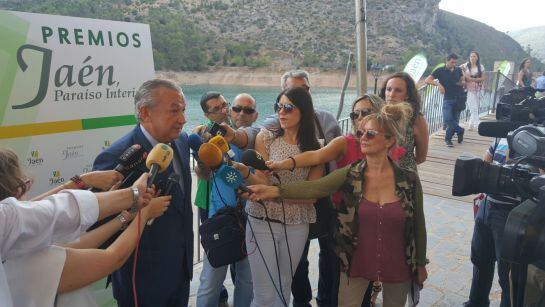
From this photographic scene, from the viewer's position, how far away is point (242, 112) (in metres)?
3.16

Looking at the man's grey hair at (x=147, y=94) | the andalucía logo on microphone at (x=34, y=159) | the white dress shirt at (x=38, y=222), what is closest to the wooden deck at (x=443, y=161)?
the man's grey hair at (x=147, y=94)

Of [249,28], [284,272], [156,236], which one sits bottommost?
[284,272]

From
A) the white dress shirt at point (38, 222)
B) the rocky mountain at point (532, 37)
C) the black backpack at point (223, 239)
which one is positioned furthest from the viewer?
the rocky mountain at point (532, 37)

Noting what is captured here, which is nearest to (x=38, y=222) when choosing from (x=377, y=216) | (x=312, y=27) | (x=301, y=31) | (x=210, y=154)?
(x=210, y=154)

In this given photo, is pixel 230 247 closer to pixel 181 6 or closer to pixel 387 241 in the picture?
pixel 387 241

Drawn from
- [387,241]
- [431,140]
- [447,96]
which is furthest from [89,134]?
[431,140]

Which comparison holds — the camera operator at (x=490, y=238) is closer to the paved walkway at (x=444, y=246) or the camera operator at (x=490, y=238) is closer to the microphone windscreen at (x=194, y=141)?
the paved walkway at (x=444, y=246)

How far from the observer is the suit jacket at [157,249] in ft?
6.35

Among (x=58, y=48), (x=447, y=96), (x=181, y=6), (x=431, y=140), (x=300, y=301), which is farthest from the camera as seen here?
(x=181, y=6)

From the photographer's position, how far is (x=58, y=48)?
7.63 ft

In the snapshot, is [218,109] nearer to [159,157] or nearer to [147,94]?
[147,94]

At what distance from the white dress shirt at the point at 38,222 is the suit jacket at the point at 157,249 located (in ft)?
1.74

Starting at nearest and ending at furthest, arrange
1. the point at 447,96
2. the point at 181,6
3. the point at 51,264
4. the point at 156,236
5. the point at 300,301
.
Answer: the point at 51,264
the point at 156,236
the point at 300,301
the point at 447,96
the point at 181,6

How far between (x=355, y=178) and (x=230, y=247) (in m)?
0.89
